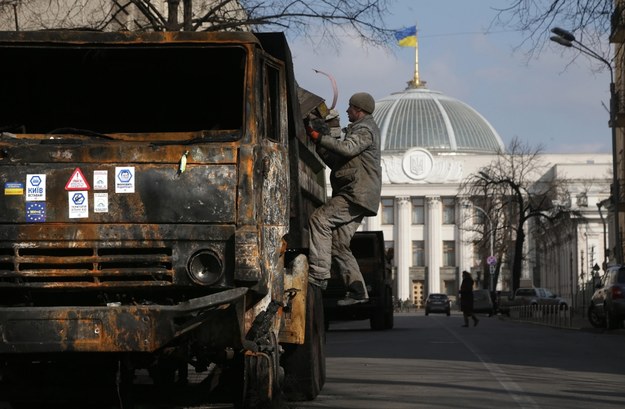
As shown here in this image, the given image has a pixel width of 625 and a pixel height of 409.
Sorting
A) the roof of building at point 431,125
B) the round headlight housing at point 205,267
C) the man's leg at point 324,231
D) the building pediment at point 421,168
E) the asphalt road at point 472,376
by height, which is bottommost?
the asphalt road at point 472,376

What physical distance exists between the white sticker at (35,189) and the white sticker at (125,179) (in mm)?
442

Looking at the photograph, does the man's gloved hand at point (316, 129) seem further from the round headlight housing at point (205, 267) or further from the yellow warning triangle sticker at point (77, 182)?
the yellow warning triangle sticker at point (77, 182)

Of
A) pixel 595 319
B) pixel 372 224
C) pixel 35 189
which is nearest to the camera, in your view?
pixel 35 189

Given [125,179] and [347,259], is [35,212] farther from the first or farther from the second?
[347,259]

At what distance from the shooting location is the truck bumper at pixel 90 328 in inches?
305

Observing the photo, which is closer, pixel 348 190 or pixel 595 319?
pixel 348 190

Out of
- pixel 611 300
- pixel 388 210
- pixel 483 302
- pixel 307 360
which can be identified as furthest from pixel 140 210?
pixel 388 210

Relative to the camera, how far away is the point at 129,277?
812cm

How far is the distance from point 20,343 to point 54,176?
3.67 feet

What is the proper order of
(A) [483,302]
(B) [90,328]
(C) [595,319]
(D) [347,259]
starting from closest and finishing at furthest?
(B) [90,328]
(D) [347,259]
(C) [595,319]
(A) [483,302]

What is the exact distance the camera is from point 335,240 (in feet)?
35.3

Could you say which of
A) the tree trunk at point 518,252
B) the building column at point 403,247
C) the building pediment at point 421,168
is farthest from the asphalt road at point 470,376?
the building column at point 403,247

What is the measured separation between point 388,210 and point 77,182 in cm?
14481

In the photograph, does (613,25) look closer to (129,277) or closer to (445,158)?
(129,277)
